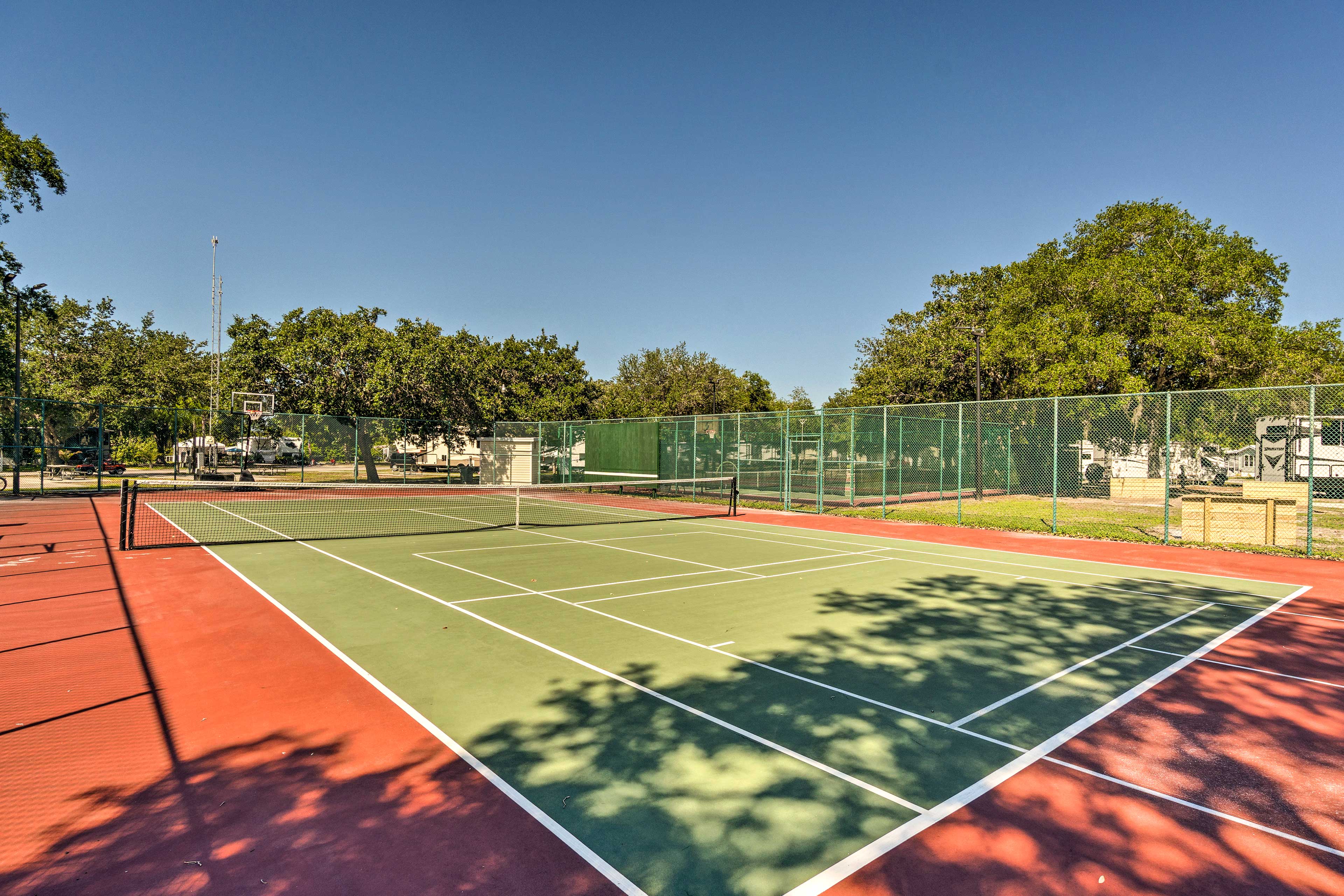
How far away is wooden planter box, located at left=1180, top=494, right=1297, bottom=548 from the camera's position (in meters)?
14.0

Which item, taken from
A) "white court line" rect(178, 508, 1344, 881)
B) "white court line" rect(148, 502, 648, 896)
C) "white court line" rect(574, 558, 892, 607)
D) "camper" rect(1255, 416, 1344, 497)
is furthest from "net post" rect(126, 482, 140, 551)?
"camper" rect(1255, 416, 1344, 497)

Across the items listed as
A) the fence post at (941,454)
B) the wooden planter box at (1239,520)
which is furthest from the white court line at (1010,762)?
the fence post at (941,454)

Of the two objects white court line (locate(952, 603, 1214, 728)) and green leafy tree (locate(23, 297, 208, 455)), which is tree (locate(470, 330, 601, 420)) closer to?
green leafy tree (locate(23, 297, 208, 455))

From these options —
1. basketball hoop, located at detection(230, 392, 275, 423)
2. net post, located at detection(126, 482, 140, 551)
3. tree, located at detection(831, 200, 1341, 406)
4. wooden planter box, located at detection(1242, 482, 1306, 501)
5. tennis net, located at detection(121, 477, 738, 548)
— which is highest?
tree, located at detection(831, 200, 1341, 406)

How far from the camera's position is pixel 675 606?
29.7 ft

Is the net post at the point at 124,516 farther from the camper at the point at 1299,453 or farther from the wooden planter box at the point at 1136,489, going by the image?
the wooden planter box at the point at 1136,489

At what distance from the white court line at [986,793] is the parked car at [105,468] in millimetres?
30961

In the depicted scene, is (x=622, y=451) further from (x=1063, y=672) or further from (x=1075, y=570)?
(x=1063, y=672)

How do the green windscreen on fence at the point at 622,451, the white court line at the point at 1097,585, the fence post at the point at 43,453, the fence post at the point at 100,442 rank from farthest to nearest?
the green windscreen on fence at the point at 622,451 → the fence post at the point at 100,442 → the fence post at the point at 43,453 → the white court line at the point at 1097,585

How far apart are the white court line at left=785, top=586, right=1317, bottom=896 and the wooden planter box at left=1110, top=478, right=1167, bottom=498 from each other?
23.1 metres

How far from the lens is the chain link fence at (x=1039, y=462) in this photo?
16234 millimetres

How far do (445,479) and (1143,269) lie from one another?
116ft

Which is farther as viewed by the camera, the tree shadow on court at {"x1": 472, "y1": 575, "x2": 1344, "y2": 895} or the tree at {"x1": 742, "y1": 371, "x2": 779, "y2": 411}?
the tree at {"x1": 742, "y1": 371, "x2": 779, "y2": 411}

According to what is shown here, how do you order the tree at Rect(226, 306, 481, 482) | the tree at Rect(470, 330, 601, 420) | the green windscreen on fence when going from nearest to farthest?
the green windscreen on fence → the tree at Rect(226, 306, 481, 482) → the tree at Rect(470, 330, 601, 420)
